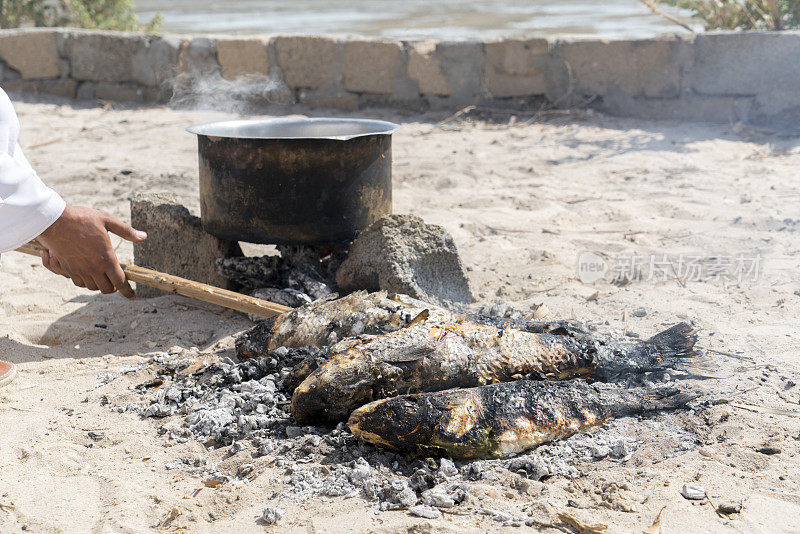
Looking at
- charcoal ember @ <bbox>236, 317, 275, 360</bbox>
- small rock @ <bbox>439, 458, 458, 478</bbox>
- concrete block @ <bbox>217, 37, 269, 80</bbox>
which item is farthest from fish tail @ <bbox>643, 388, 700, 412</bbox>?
concrete block @ <bbox>217, 37, 269, 80</bbox>

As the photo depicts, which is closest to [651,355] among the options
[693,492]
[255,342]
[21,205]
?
[693,492]

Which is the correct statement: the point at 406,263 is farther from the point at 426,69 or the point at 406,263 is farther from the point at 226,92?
the point at 226,92

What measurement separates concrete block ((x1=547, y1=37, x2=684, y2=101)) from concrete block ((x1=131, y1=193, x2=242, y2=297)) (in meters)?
4.60

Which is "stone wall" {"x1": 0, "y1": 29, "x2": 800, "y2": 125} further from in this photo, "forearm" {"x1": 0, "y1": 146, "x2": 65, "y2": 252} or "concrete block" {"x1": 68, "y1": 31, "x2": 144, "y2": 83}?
"forearm" {"x1": 0, "y1": 146, "x2": 65, "y2": 252}

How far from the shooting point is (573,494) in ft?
6.96

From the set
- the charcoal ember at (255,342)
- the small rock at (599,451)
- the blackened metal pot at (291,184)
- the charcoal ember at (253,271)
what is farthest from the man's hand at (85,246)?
the small rock at (599,451)

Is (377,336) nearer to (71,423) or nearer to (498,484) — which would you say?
(498,484)

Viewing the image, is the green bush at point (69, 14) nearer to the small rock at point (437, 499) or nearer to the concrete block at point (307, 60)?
the concrete block at point (307, 60)

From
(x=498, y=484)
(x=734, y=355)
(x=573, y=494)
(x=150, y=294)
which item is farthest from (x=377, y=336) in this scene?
(x=150, y=294)

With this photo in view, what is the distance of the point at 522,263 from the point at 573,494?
2.08 m

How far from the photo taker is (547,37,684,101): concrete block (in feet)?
22.8

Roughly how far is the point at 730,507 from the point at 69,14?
380 inches

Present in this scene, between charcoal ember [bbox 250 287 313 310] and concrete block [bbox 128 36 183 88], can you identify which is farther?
concrete block [bbox 128 36 183 88]

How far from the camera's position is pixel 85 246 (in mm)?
2627
